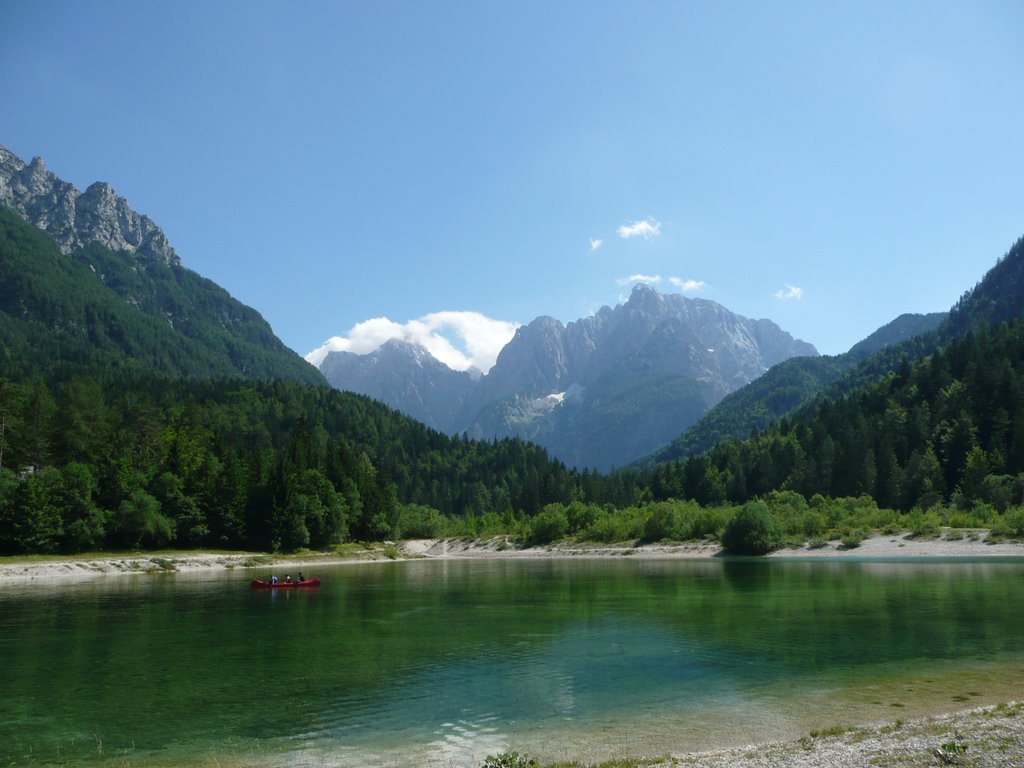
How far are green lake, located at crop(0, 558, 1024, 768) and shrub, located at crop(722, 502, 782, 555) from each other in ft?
187

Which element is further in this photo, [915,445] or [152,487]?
[915,445]

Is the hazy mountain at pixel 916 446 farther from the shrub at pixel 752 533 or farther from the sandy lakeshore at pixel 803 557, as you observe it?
the shrub at pixel 752 533

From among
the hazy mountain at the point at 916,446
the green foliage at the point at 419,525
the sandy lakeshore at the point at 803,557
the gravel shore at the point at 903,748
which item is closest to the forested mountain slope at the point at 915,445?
the hazy mountain at the point at 916,446

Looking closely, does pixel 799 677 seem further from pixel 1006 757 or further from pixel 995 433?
pixel 995 433

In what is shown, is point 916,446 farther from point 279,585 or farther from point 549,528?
point 279,585

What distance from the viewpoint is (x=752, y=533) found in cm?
11881

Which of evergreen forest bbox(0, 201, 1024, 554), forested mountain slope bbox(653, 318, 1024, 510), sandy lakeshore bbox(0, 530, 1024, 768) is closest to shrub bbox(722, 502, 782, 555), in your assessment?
evergreen forest bbox(0, 201, 1024, 554)

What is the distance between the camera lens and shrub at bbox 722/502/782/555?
119 metres

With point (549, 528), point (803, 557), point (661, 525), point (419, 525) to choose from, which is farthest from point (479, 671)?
point (419, 525)

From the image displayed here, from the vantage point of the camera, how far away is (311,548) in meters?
127

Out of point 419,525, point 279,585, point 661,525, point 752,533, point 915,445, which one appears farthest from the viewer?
point 419,525

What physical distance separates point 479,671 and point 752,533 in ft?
319

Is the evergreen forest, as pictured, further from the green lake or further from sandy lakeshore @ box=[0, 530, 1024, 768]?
the green lake

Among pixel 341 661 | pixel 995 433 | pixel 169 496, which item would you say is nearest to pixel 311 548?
pixel 169 496
